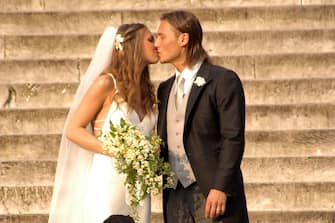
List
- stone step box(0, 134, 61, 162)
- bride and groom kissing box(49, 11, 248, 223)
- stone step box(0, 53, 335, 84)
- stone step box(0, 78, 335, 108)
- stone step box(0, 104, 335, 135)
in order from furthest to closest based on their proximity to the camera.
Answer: stone step box(0, 53, 335, 84)
stone step box(0, 78, 335, 108)
stone step box(0, 104, 335, 135)
stone step box(0, 134, 61, 162)
bride and groom kissing box(49, 11, 248, 223)

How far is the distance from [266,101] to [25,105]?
199 cm

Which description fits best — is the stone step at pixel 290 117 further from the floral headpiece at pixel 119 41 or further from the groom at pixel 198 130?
the groom at pixel 198 130

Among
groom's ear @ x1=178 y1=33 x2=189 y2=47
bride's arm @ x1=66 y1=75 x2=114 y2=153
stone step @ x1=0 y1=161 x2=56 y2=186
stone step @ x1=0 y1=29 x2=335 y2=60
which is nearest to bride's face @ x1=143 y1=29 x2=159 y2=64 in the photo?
bride's arm @ x1=66 y1=75 x2=114 y2=153

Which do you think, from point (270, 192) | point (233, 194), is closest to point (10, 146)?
point (270, 192)

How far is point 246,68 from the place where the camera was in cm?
1110

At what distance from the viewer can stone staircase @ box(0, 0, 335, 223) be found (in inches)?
379

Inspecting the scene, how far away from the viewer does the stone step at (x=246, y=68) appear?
11.1 metres

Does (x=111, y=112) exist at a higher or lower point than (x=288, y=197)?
higher

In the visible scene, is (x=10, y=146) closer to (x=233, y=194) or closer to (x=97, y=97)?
(x=97, y=97)

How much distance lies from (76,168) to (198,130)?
0.99 metres

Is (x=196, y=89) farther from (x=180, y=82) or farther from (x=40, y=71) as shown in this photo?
(x=40, y=71)

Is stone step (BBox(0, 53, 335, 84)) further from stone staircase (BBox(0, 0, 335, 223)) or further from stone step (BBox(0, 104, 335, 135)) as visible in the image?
stone step (BBox(0, 104, 335, 135))

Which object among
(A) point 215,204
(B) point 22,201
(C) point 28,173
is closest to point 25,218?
(B) point 22,201

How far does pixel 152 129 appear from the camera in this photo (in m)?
7.67
